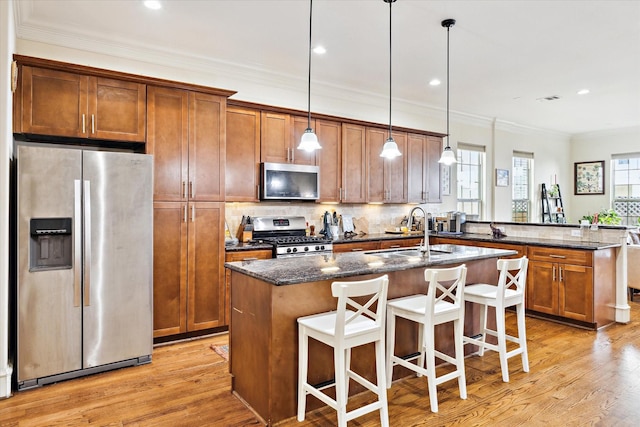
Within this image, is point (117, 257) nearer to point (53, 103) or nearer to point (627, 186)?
point (53, 103)

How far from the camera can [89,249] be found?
10.3 ft

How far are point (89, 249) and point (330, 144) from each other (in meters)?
3.07

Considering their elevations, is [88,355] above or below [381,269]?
below

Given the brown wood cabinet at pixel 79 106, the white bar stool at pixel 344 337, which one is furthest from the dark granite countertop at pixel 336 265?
the brown wood cabinet at pixel 79 106

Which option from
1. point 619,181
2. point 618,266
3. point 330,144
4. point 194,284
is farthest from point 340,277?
point 619,181

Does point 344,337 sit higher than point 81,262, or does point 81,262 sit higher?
point 81,262

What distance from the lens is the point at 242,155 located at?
4516mm

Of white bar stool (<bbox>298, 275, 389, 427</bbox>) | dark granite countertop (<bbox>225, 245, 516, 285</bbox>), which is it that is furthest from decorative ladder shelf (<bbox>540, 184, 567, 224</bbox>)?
white bar stool (<bbox>298, 275, 389, 427</bbox>)

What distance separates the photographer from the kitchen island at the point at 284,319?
2.41 meters

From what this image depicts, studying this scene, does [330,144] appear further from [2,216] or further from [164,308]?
[2,216]

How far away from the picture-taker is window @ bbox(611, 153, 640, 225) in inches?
333

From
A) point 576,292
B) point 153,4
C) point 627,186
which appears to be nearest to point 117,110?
point 153,4

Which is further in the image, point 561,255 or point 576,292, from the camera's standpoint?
point 561,255

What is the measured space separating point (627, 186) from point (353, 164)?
6875 millimetres
